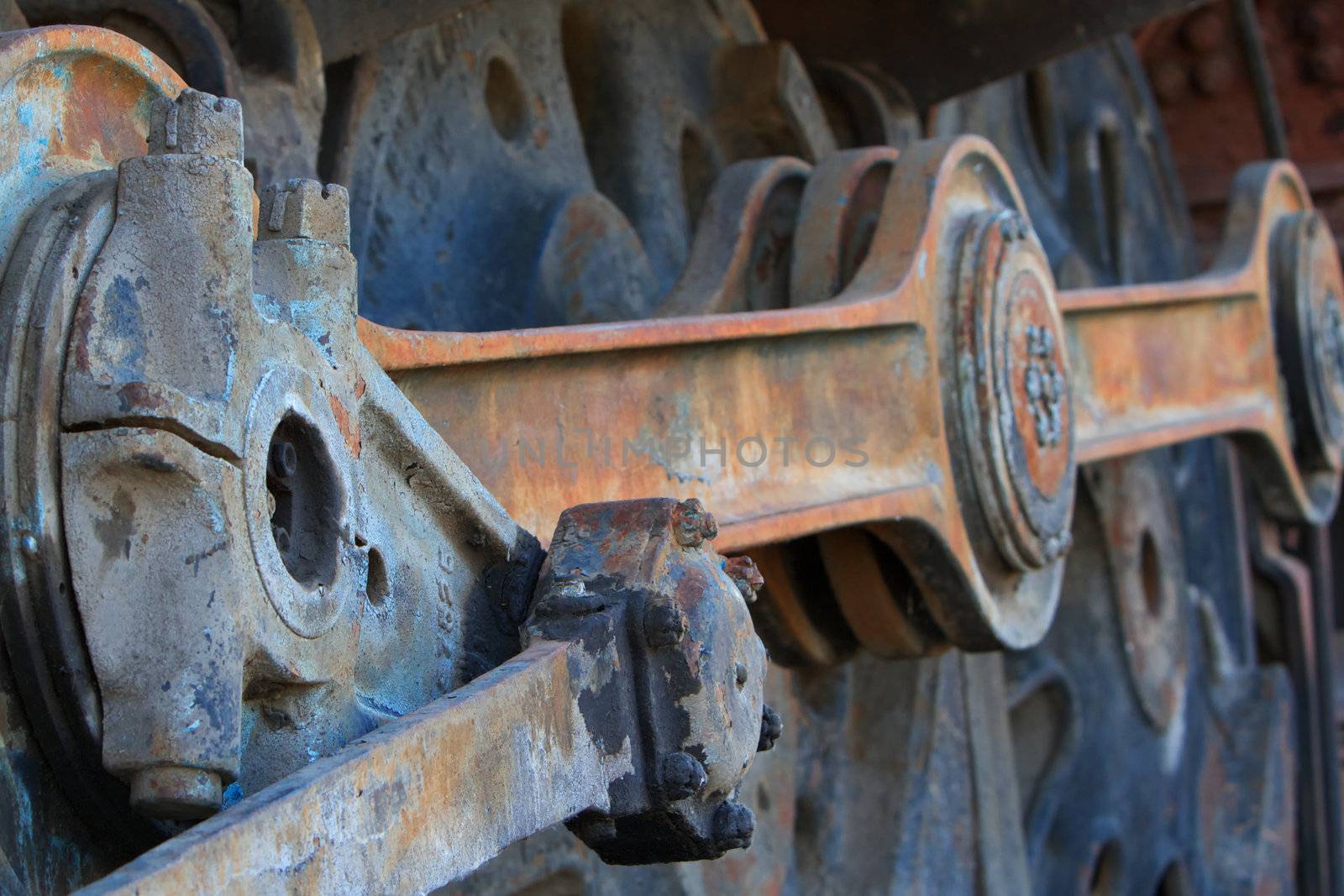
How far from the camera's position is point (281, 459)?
0.99 meters

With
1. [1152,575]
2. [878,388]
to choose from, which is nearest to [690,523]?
[878,388]

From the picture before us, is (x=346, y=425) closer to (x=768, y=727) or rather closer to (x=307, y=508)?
(x=307, y=508)

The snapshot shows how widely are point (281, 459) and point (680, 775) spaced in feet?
1.12

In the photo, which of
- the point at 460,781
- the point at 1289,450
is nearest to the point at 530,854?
the point at 460,781

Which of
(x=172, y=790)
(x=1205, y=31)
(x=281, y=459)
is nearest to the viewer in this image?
(x=172, y=790)

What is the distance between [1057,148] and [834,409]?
2354 millimetres

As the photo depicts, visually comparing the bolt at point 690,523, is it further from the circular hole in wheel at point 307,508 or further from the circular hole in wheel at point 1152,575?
the circular hole in wheel at point 1152,575

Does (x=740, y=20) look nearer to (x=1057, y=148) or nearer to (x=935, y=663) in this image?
(x=935, y=663)

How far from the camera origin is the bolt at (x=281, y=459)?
99 centimetres

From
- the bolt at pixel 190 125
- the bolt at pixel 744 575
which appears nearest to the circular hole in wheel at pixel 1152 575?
the bolt at pixel 744 575

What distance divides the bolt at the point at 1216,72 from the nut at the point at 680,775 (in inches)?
148

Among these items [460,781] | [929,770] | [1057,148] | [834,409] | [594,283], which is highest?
[1057,148]

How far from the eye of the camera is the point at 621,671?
1150 mm

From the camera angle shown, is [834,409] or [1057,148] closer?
[834,409]
